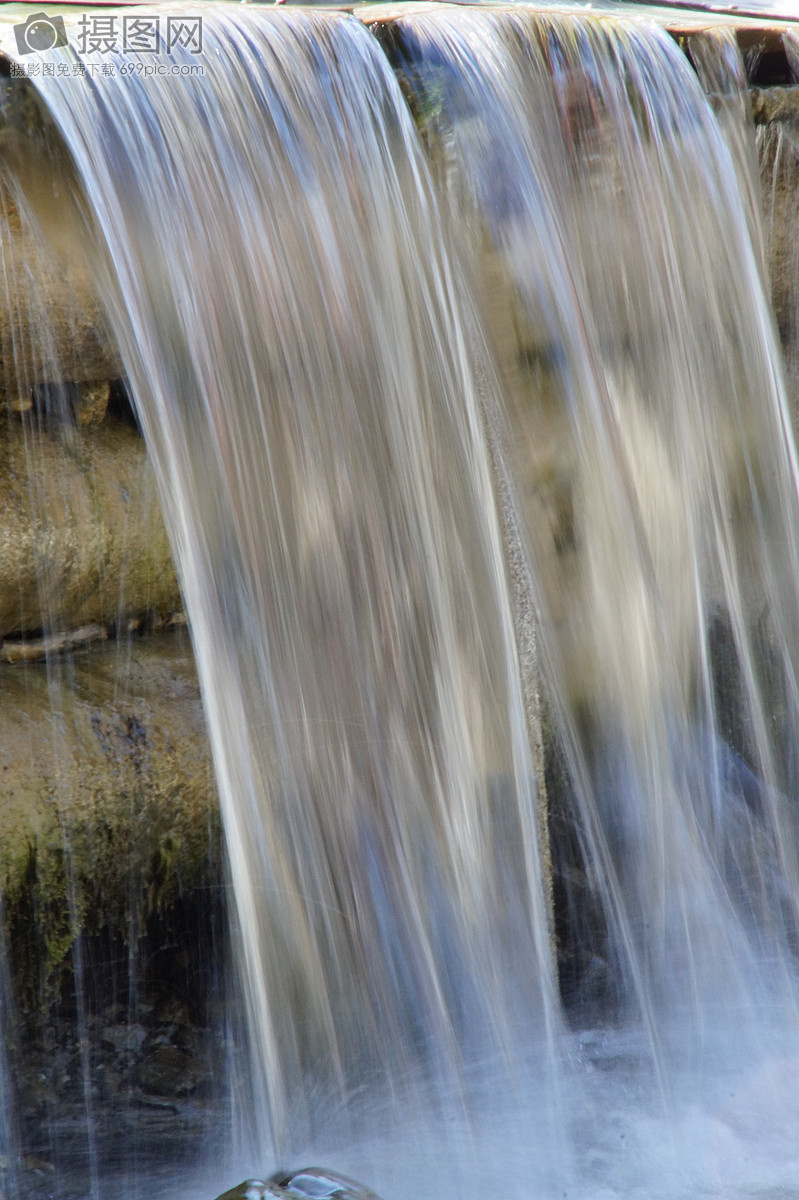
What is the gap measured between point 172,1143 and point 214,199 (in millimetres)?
2649

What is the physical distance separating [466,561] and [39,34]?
1.95 m

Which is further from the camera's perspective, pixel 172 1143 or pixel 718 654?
pixel 718 654

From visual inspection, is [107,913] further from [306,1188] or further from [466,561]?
[466,561]

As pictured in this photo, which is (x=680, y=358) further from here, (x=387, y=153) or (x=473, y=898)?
(x=473, y=898)

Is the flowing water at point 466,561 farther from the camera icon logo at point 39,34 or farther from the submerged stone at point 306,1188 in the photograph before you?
the submerged stone at point 306,1188

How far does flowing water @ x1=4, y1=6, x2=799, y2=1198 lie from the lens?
320cm

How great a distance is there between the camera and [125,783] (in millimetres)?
3184

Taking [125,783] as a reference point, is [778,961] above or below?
below

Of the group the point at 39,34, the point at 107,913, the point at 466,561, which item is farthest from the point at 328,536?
the point at 39,34

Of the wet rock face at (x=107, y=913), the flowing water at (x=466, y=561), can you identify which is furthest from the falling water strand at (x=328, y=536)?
the wet rock face at (x=107, y=913)

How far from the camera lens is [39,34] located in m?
3.22

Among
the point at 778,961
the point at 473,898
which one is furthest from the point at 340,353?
the point at 778,961

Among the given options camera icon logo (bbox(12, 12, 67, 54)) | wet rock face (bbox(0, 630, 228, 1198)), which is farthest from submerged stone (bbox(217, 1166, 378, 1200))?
camera icon logo (bbox(12, 12, 67, 54))

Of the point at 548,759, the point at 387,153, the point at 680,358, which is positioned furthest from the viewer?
the point at 680,358
